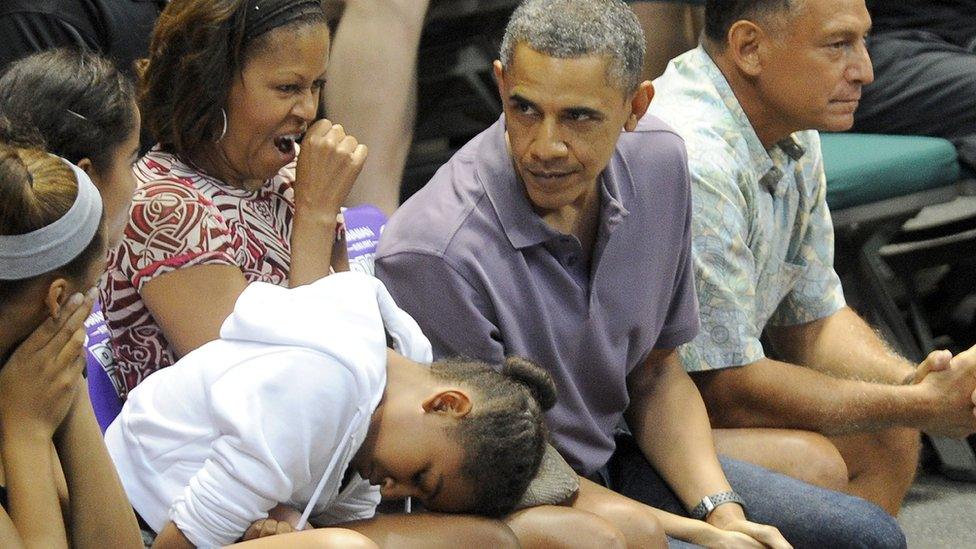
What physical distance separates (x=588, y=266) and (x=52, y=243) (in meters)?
0.97

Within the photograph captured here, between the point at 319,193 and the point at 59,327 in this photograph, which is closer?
the point at 59,327

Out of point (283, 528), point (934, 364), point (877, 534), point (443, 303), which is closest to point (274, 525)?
point (283, 528)

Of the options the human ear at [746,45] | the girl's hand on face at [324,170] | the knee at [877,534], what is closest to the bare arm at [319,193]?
the girl's hand on face at [324,170]

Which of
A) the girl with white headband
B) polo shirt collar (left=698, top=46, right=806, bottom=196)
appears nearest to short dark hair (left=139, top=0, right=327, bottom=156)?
the girl with white headband

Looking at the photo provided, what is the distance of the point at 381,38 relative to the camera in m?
3.16

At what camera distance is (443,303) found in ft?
7.52

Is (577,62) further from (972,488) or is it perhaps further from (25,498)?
(972,488)

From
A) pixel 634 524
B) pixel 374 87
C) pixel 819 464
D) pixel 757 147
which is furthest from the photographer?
pixel 374 87

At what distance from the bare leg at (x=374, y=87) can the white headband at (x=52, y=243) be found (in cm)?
Result: 127

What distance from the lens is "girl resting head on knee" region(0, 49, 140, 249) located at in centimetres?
201

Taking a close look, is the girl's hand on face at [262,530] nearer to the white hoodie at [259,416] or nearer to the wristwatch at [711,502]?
the white hoodie at [259,416]

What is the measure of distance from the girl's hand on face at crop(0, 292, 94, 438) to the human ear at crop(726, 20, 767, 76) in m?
1.48

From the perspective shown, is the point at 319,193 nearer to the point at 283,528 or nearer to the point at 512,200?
the point at 512,200

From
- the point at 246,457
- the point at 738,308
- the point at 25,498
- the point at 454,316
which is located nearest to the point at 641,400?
the point at 738,308
